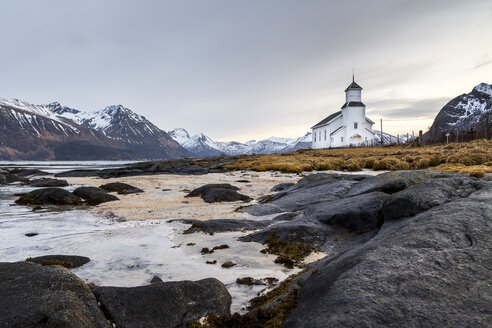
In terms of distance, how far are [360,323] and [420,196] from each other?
3.82 metres

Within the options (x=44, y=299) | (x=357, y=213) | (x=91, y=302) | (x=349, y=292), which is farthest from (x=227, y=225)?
(x=349, y=292)

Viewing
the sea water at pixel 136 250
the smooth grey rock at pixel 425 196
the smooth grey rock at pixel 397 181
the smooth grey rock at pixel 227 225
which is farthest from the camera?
the smooth grey rock at pixel 227 225

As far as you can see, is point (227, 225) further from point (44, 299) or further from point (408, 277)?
point (408, 277)

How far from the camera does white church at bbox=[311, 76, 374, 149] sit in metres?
62.0

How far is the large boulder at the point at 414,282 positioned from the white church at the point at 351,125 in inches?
2334

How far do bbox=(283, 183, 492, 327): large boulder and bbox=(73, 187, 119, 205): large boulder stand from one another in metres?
13.4

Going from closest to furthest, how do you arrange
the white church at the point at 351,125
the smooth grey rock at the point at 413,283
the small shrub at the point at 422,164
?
the smooth grey rock at the point at 413,283, the small shrub at the point at 422,164, the white church at the point at 351,125

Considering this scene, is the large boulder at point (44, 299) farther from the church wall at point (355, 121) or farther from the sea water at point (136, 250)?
the church wall at point (355, 121)

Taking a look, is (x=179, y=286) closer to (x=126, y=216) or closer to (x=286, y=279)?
(x=286, y=279)

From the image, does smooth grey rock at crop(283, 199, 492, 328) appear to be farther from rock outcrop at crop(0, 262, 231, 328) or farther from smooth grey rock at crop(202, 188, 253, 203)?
smooth grey rock at crop(202, 188, 253, 203)

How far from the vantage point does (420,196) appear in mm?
5219

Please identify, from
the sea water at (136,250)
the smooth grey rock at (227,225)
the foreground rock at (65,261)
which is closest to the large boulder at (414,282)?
the sea water at (136,250)

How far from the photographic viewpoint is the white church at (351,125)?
62028 millimetres

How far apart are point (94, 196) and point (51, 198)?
1983 mm
